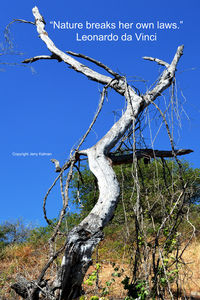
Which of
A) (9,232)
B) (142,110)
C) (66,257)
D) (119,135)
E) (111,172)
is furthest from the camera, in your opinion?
(9,232)

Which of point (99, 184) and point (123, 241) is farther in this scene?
point (123, 241)

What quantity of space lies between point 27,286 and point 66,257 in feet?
1.41

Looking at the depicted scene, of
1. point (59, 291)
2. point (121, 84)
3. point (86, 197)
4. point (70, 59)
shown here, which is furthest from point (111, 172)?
point (86, 197)

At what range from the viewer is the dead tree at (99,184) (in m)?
2.43

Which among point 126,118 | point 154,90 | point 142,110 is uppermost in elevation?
point 154,90

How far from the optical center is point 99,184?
10.2 feet

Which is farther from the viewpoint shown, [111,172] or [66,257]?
[111,172]

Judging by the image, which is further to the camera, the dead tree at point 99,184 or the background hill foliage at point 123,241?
the background hill foliage at point 123,241

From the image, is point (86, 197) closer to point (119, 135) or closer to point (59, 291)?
point (119, 135)

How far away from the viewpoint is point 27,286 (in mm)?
2438

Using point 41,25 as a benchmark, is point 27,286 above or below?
below

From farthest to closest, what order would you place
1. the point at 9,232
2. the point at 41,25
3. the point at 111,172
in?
the point at 9,232 < the point at 41,25 < the point at 111,172

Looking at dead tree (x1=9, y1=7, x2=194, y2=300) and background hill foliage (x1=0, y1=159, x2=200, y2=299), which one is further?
background hill foliage (x1=0, y1=159, x2=200, y2=299)

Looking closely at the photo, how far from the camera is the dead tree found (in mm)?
2426
